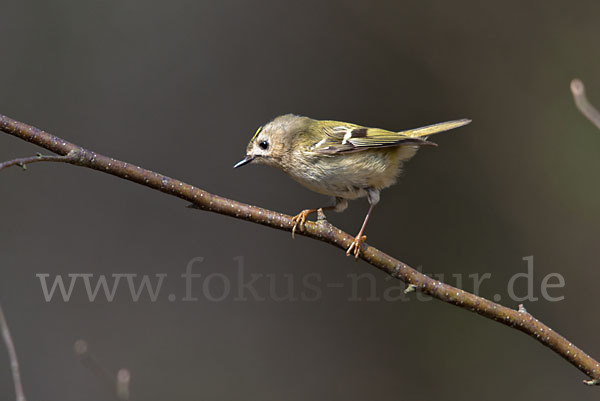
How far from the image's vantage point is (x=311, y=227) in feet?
7.07

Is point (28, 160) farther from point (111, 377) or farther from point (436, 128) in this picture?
point (436, 128)

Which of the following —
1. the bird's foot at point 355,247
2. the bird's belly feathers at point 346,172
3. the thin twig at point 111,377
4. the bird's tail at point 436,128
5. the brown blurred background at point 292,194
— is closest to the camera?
the thin twig at point 111,377

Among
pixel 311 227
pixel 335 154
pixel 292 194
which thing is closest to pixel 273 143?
pixel 335 154

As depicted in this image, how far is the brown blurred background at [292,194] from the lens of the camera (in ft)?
12.5

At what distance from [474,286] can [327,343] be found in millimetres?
1109

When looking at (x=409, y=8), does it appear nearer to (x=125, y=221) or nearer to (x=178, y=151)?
(x=178, y=151)

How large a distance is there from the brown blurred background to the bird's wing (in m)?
1.12

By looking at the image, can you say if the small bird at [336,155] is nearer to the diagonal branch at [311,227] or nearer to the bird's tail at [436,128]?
the bird's tail at [436,128]

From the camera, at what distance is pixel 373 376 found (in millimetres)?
4211

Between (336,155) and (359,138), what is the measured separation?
0.17 metres

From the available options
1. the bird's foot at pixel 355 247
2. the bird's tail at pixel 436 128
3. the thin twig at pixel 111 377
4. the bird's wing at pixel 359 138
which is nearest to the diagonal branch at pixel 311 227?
the bird's foot at pixel 355 247

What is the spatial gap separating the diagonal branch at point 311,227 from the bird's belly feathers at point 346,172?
56cm

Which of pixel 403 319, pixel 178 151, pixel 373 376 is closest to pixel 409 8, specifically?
pixel 178 151

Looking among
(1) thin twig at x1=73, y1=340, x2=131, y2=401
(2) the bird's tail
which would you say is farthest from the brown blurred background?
(1) thin twig at x1=73, y1=340, x2=131, y2=401
